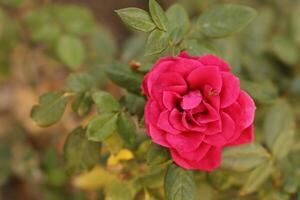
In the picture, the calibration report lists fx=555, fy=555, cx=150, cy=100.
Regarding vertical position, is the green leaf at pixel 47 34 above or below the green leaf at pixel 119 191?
above

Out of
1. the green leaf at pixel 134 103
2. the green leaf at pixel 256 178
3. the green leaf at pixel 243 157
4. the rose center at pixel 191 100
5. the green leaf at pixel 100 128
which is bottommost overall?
Answer: the green leaf at pixel 256 178

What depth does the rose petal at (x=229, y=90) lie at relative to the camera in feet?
3.58

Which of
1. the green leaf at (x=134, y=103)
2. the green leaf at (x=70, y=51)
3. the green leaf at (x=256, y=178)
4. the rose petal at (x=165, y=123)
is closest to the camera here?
the rose petal at (x=165, y=123)

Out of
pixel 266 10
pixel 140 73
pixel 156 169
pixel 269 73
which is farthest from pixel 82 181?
pixel 266 10

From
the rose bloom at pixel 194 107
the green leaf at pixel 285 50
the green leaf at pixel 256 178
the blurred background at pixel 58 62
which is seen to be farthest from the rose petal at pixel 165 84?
the green leaf at pixel 285 50

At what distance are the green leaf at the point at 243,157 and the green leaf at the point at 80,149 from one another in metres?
0.33


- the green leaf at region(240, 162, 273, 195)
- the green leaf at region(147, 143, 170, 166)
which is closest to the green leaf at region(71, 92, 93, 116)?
the green leaf at region(147, 143, 170, 166)

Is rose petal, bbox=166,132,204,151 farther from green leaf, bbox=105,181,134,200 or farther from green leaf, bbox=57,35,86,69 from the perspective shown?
green leaf, bbox=57,35,86,69

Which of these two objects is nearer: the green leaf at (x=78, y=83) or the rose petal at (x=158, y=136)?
the rose petal at (x=158, y=136)

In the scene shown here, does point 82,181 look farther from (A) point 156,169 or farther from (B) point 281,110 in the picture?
(B) point 281,110

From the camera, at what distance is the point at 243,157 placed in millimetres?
1428

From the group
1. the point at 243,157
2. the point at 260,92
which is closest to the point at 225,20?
the point at 260,92

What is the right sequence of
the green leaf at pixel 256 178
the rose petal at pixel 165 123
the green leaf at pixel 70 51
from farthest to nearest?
the green leaf at pixel 70 51 < the green leaf at pixel 256 178 < the rose petal at pixel 165 123

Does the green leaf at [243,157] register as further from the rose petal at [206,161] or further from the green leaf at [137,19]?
the green leaf at [137,19]
